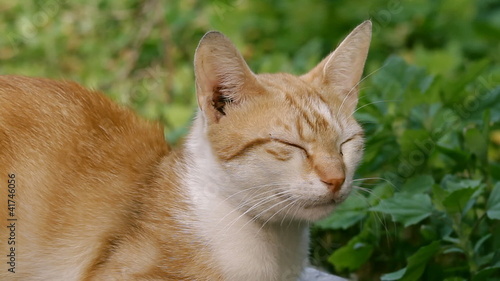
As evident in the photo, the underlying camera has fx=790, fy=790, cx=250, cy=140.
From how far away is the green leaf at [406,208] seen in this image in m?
3.38

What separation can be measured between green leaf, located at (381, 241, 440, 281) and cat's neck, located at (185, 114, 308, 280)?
1.81ft

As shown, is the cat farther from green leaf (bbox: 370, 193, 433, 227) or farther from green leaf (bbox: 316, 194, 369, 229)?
green leaf (bbox: 316, 194, 369, 229)

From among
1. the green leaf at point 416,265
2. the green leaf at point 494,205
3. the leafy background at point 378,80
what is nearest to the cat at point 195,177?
the green leaf at point 416,265

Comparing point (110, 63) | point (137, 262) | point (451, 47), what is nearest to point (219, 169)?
point (137, 262)

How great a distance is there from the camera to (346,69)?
3.20m

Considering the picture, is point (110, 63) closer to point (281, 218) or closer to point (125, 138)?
point (125, 138)

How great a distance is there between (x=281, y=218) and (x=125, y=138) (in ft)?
2.62

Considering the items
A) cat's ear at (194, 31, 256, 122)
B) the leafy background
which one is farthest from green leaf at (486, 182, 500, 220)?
cat's ear at (194, 31, 256, 122)

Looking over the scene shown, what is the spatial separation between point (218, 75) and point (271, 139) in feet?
1.01

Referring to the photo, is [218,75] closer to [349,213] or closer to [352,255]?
[349,213]

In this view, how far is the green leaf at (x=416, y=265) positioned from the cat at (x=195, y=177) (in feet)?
1.52

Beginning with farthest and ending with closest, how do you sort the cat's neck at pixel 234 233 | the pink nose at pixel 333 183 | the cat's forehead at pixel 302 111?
the cat's neck at pixel 234 233
the cat's forehead at pixel 302 111
the pink nose at pixel 333 183

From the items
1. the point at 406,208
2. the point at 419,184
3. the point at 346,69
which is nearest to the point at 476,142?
the point at 419,184

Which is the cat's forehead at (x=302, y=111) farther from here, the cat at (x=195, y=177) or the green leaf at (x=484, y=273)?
the green leaf at (x=484, y=273)
